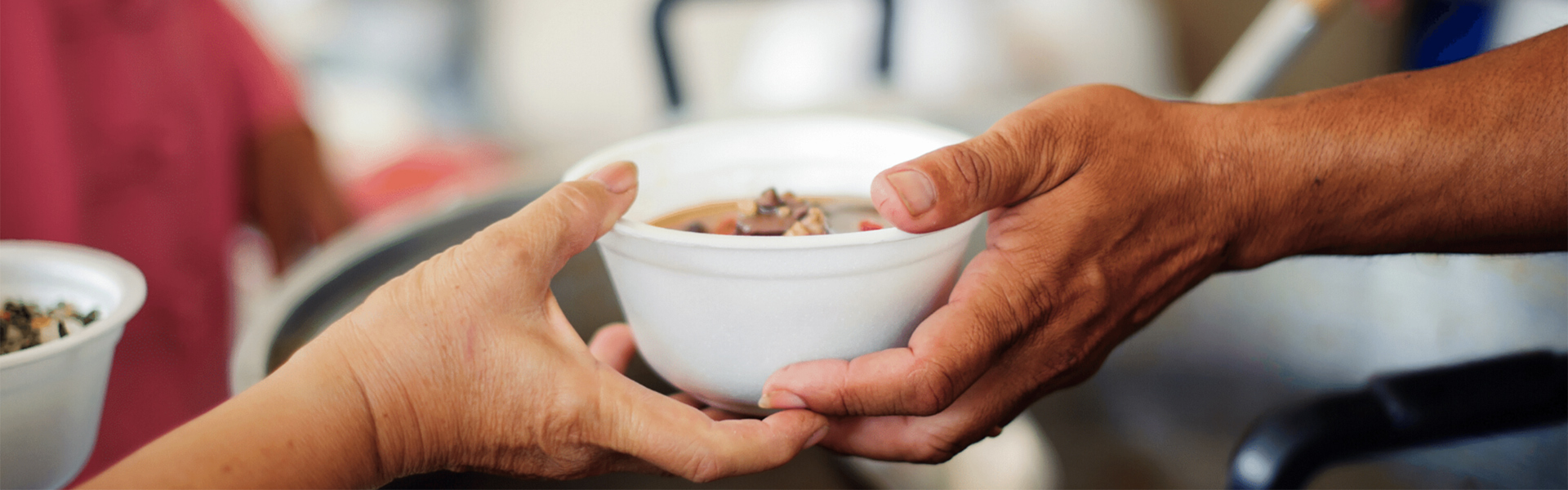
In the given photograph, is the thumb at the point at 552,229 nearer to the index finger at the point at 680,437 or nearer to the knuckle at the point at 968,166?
the index finger at the point at 680,437

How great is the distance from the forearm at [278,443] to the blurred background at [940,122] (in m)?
0.08

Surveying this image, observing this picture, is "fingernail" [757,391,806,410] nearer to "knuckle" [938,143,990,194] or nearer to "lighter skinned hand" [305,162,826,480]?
"lighter skinned hand" [305,162,826,480]

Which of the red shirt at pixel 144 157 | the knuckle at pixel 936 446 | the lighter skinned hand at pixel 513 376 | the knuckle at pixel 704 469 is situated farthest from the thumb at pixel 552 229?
the red shirt at pixel 144 157

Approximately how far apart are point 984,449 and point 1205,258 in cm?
22

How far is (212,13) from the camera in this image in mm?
852

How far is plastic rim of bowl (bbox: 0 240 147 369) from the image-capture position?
13.1 inches

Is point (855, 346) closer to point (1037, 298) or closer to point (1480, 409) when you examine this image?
point (1037, 298)

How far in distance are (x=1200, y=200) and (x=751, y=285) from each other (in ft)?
1.11

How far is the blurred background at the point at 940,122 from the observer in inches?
23.6

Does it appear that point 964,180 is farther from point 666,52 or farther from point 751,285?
point 666,52

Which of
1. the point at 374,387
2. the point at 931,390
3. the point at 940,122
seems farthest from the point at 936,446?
the point at 940,122

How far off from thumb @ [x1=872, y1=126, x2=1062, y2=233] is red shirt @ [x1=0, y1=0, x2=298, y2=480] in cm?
68

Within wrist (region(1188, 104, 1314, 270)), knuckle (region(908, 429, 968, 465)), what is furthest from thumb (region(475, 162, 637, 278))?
wrist (region(1188, 104, 1314, 270))

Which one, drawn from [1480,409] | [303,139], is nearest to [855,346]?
[1480,409]
